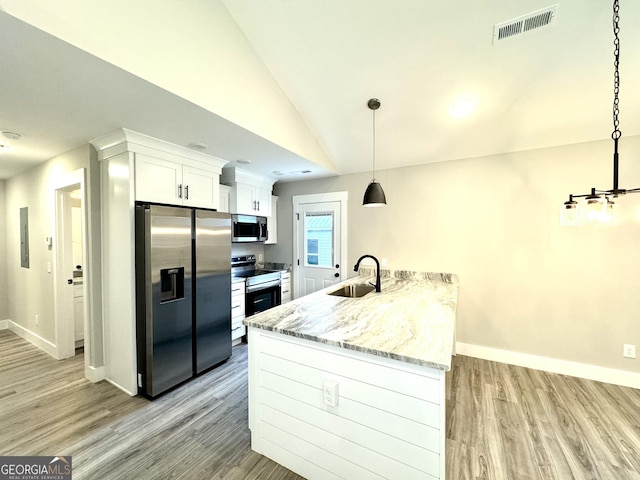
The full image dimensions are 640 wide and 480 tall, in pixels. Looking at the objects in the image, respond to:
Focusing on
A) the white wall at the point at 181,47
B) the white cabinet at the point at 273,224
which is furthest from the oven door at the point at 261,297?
the white wall at the point at 181,47

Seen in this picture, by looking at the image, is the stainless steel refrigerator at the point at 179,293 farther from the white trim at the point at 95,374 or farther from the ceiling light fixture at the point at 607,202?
the ceiling light fixture at the point at 607,202

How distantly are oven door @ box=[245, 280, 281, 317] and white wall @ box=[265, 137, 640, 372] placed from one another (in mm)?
1745

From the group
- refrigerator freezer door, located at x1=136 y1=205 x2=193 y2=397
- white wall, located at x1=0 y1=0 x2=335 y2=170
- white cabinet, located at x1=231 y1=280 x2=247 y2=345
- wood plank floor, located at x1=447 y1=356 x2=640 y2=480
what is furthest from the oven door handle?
wood plank floor, located at x1=447 y1=356 x2=640 y2=480

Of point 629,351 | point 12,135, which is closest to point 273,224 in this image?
point 12,135

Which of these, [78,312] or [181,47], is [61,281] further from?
[181,47]

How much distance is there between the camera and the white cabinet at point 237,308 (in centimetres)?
336

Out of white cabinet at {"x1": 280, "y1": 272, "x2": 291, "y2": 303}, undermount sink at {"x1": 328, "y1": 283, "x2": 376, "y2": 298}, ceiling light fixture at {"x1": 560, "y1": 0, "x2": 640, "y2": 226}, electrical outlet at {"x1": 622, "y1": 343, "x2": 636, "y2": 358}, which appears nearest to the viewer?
ceiling light fixture at {"x1": 560, "y1": 0, "x2": 640, "y2": 226}

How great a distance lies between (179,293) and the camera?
8.54 ft

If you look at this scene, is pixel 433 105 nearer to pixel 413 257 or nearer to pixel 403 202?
pixel 403 202

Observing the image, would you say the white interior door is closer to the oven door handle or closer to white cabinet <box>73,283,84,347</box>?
the oven door handle

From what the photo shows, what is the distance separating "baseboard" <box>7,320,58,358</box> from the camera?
10.7ft

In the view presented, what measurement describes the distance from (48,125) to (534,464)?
4.37 m

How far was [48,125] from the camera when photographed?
2.16 metres

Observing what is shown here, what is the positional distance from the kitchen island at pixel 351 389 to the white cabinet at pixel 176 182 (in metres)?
1.67
